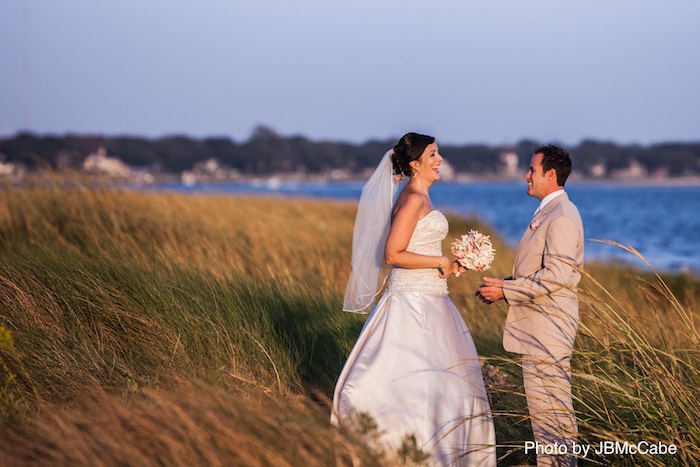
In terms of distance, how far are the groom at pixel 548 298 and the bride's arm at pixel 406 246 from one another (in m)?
0.45

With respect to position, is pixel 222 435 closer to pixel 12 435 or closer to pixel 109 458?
pixel 109 458

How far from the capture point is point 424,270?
5578 millimetres

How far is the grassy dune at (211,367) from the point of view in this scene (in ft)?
11.9

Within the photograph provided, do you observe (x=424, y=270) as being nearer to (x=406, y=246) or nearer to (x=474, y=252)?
(x=406, y=246)

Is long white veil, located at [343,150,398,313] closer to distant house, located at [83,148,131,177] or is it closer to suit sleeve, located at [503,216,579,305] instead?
suit sleeve, located at [503,216,579,305]

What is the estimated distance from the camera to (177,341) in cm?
550

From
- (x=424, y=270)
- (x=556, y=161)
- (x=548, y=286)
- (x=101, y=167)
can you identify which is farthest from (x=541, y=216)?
(x=101, y=167)

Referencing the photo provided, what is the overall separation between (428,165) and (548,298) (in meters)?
1.30

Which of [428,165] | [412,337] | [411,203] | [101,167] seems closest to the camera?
[412,337]

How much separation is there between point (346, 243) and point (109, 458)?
12.4 meters

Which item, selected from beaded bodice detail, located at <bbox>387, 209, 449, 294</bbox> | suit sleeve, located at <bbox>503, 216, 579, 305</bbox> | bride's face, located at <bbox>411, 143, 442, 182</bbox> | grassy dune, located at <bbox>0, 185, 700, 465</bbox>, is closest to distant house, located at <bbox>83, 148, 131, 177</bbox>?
grassy dune, located at <bbox>0, 185, 700, 465</bbox>

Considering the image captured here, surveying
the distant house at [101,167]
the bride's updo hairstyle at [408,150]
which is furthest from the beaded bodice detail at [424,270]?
the distant house at [101,167]

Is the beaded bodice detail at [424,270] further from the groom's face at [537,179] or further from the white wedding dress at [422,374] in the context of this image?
the groom's face at [537,179]

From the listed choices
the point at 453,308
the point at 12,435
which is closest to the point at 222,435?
the point at 12,435
